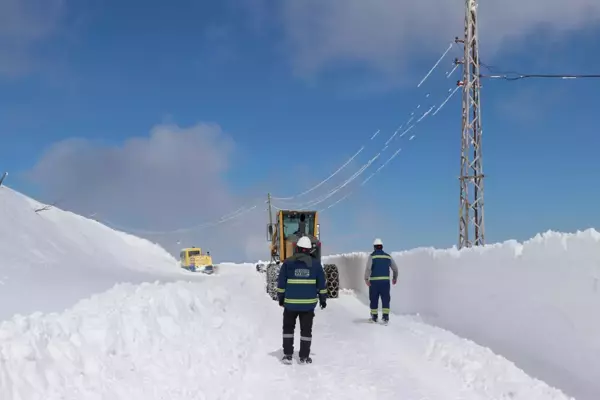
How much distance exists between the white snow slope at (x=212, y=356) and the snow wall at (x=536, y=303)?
0.37m

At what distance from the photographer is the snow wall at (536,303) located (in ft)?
24.7

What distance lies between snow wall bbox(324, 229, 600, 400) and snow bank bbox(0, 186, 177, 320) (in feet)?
31.6

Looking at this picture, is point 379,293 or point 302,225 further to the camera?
point 302,225

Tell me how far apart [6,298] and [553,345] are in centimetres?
1302

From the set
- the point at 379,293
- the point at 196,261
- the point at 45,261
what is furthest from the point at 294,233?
the point at 196,261

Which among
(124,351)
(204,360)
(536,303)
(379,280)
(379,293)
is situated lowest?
(204,360)

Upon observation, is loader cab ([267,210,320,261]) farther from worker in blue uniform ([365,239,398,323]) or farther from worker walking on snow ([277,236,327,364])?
worker walking on snow ([277,236,327,364])

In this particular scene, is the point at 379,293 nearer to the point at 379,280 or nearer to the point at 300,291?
the point at 379,280

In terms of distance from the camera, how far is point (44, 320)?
20.9 feet

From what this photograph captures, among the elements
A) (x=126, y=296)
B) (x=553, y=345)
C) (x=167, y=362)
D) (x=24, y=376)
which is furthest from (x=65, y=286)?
(x=553, y=345)

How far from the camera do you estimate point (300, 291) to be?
938 centimetres

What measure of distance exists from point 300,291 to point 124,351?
347 centimetres

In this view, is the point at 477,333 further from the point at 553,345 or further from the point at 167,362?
the point at 167,362

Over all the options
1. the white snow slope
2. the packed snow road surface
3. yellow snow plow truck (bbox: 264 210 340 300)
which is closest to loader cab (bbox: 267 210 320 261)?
yellow snow plow truck (bbox: 264 210 340 300)
